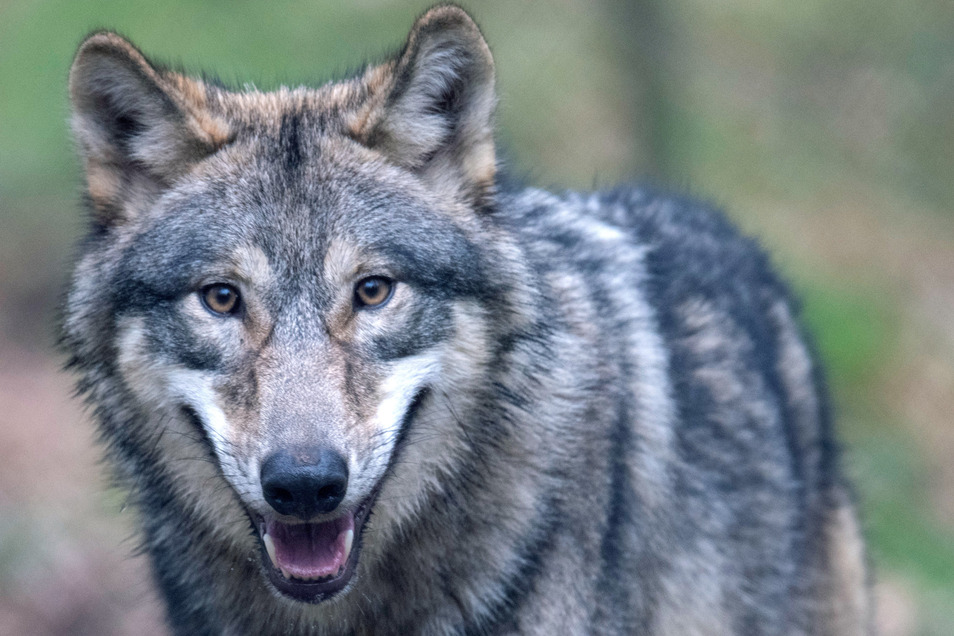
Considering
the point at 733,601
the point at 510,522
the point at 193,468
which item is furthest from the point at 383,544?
the point at 733,601

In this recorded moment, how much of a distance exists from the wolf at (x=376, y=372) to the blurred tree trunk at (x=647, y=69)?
6.82 m

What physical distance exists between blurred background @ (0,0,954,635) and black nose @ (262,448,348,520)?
12.4 feet

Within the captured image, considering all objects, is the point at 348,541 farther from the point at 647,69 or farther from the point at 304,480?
the point at 647,69

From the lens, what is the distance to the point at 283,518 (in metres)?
3.02

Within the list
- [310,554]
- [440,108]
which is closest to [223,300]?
[310,554]

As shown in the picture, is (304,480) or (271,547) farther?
(271,547)

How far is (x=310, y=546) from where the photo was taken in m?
3.16

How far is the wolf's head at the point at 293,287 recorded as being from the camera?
3078mm

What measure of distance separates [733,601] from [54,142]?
388 inches

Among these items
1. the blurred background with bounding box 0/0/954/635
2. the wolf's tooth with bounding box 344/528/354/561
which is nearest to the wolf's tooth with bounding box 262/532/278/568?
the wolf's tooth with bounding box 344/528/354/561

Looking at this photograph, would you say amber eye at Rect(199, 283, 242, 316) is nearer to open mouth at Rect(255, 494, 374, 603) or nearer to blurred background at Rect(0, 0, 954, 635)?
open mouth at Rect(255, 494, 374, 603)

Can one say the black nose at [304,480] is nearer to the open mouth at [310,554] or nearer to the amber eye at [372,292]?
the open mouth at [310,554]

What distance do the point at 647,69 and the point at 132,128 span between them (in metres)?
8.02

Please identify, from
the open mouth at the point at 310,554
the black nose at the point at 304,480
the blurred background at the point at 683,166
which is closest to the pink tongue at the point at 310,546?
the open mouth at the point at 310,554
